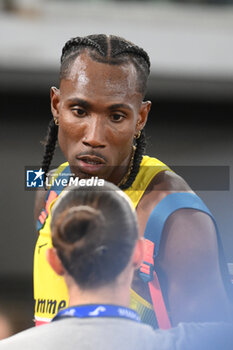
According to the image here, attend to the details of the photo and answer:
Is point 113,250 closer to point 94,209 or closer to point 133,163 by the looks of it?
point 94,209

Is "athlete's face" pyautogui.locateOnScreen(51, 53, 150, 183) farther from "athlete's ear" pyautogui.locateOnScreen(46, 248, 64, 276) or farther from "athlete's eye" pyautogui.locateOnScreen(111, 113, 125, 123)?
"athlete's ear" pyautogui.locateOnScreen(46, 248, 64, 276)

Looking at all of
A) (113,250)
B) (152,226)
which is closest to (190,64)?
(152,226)

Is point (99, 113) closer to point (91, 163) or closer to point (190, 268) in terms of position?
point (91, 163)

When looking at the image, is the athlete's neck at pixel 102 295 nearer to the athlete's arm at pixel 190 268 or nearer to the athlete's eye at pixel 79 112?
the athlete's arm at pixel 190 268

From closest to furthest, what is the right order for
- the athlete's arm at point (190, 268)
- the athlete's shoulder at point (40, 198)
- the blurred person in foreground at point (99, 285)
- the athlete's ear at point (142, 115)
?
the blurred person in foreground at point (99, 285)
the athlete's arm at point (190, 268)
the athlete's ear at point (142, 115)
the athlete's shoulder at point (40, 198)

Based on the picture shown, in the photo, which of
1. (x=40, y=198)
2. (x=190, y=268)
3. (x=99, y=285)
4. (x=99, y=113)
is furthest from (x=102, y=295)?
(x=40, y=198)

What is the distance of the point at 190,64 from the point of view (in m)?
3.25

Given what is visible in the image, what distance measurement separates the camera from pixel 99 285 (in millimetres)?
870

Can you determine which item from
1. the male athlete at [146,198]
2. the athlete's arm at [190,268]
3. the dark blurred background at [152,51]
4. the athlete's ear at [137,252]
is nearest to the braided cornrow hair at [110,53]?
the male athlete at [146,198]

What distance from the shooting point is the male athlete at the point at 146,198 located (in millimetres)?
1042

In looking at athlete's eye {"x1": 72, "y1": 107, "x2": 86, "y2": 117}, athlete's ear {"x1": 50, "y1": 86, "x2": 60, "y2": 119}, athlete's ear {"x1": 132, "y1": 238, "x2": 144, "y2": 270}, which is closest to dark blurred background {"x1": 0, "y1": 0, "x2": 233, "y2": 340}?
athlete's ear {"x1": 50, "y1": 86, "x2": 60, "y2": 119}

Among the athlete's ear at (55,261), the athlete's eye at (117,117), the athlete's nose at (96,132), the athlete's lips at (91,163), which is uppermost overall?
the athlete's eye at (117,117)

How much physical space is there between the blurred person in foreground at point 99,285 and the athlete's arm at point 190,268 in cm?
14

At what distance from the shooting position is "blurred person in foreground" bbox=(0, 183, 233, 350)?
0.84m
